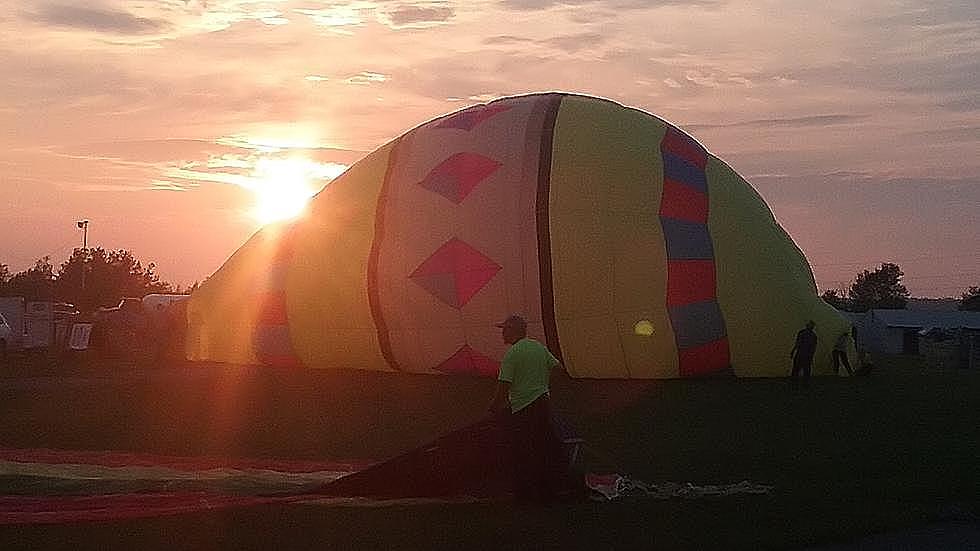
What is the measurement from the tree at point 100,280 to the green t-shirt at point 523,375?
73636 mm

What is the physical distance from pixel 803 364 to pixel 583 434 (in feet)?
23.2

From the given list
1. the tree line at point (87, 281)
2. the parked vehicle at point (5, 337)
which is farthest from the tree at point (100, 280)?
the parked vehicle at point (5, 337)

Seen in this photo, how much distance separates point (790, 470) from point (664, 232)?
8.31 metres

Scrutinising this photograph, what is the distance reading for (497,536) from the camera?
869 cm

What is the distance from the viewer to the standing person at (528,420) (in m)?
9.89

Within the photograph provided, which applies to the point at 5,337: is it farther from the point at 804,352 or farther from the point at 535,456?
the point at 535,456

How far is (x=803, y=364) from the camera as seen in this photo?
813 inches


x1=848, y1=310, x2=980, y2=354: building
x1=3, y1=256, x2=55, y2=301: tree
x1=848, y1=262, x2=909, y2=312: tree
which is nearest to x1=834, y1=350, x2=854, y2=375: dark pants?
x1=848, y1=310, x2=980, y2=354: building

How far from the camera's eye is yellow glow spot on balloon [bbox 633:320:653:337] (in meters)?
19.8

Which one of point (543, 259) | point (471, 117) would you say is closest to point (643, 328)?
point (543, 259)

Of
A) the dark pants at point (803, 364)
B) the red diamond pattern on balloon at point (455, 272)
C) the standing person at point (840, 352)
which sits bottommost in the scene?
the dark pants at point (803, 364)

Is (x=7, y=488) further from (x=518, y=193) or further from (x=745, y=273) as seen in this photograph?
(x=745, y=273)

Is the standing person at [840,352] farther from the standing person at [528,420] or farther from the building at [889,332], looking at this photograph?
the building at [889,332]

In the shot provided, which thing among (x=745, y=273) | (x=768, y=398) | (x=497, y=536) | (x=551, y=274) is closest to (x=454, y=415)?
(x=551, y=274)
